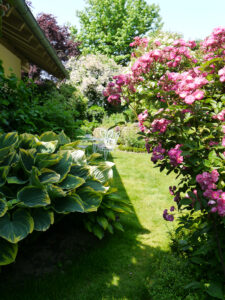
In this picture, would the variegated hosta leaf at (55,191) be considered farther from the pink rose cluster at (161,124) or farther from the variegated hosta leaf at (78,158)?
the pink rose cluster at (161,124)

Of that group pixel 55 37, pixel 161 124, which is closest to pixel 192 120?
pixel 161 124

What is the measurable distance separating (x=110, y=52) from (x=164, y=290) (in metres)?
27.1

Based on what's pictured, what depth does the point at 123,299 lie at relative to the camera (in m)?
2.09

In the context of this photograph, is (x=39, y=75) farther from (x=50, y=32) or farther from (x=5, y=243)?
(x=5, y=243)

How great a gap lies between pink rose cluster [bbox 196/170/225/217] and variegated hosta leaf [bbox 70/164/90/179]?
5.30 feet

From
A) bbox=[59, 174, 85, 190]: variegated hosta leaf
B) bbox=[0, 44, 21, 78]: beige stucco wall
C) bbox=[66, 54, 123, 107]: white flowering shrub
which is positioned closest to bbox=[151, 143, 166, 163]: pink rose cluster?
bbox=[59, 174, 85, 190]: variegated hosta leaf

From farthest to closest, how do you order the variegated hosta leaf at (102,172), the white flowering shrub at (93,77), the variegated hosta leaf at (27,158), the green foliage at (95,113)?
1. the white flowering shrub at (93,77)
2. the green foliage at (95,113)
3. the variegated hosta leaf at (102,172)
4. the variegated hosta leaf at (27,158)

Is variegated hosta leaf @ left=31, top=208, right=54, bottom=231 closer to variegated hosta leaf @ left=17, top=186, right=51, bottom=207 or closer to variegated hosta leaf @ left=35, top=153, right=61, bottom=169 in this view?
variegated hosta leaf @ left=17, top=186, right=51, bottom=207

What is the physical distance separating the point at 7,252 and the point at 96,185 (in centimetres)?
117

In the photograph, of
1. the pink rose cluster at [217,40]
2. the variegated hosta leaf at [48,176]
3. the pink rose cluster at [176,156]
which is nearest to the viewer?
the pink rose cluster at [176,156]

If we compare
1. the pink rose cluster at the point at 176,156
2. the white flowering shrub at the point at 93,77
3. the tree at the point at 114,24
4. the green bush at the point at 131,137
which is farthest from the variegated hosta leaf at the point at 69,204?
the tree at the point at 114,24

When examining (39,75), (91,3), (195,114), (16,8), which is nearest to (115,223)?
(195,114)

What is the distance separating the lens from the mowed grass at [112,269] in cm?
213

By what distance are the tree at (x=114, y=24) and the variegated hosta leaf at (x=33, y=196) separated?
2517cm
